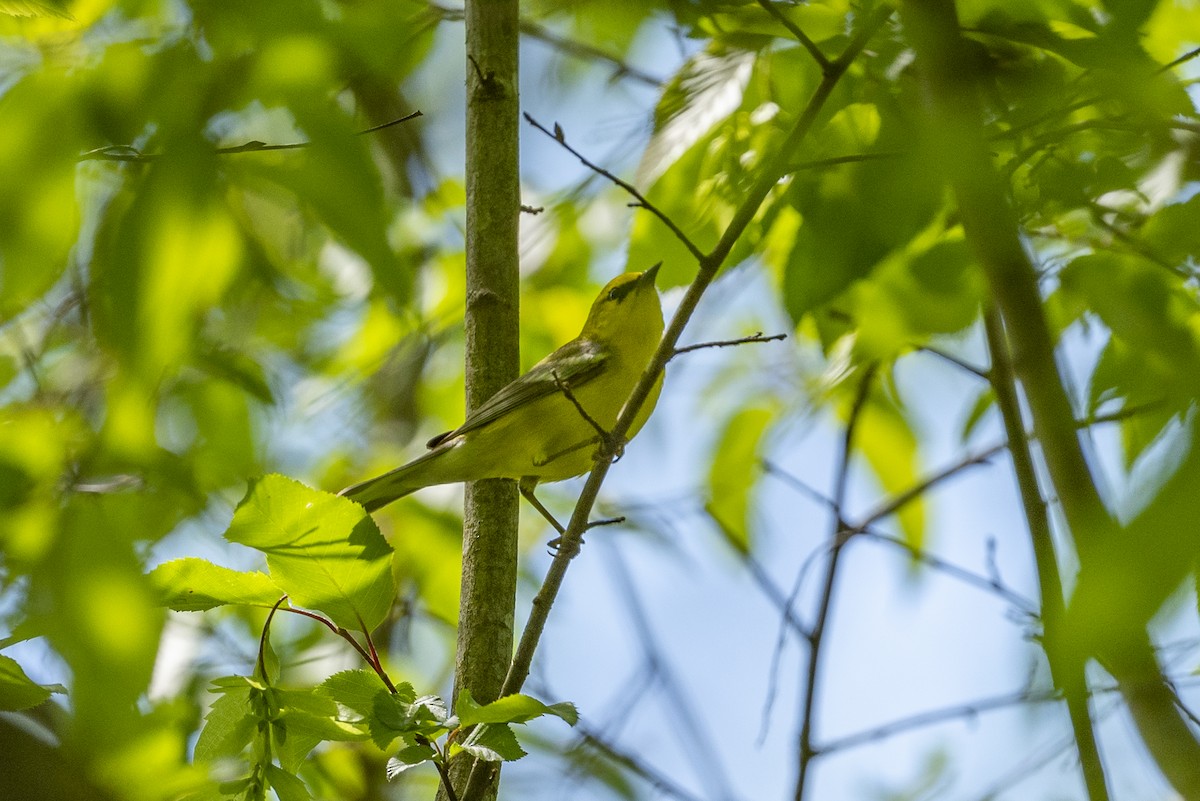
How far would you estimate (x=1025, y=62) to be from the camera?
7.18 ft

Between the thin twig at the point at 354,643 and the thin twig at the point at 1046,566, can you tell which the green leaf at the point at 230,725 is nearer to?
the thin twig at the point at 354,643

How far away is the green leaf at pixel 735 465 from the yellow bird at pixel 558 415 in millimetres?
337

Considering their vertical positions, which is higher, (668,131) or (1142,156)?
(668,131)

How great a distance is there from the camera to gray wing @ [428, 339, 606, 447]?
3184 millimetres

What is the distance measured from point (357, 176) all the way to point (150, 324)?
0.31m

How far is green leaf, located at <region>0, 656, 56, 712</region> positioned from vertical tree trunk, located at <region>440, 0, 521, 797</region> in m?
1.14

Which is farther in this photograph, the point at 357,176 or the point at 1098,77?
the point at 1098,77

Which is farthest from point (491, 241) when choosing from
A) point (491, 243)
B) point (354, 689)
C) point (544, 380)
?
point (354, 689)

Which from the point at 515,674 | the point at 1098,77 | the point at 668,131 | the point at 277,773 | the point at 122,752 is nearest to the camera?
the point at 122,752

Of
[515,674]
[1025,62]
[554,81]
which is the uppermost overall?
[554,81]

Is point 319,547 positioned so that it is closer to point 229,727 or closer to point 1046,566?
point 229,727

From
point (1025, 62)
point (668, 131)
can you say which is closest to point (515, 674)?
point (668, 131)

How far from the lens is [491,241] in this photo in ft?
10.3

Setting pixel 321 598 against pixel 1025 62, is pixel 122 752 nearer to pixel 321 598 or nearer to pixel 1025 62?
pixel 321 598
